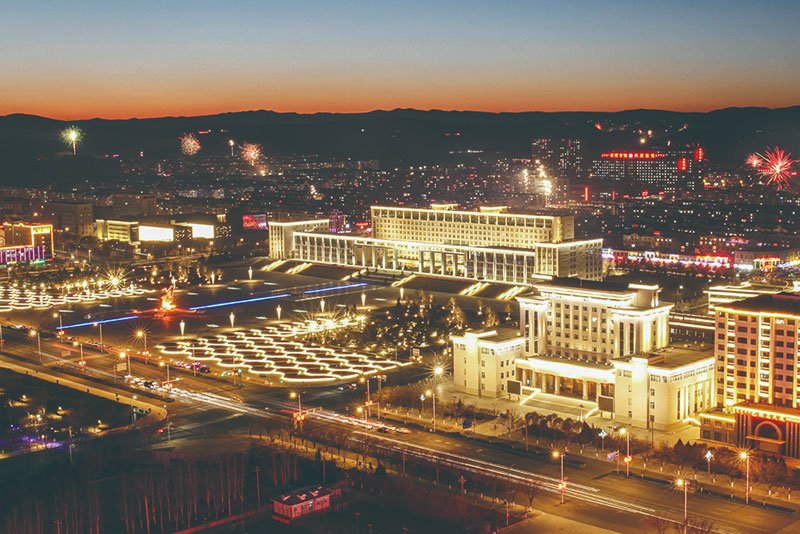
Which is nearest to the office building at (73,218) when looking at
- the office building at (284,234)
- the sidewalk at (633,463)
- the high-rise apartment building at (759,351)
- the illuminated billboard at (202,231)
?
the illuminated billboard at (202,231)

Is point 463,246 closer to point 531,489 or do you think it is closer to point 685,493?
point 531,489

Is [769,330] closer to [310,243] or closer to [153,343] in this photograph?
[153,343]

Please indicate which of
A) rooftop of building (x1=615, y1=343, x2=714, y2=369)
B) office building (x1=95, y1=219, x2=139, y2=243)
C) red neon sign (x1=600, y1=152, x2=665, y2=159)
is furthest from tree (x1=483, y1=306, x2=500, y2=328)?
red neon sign (x1=600, y1=152, x2=665, y2=159)

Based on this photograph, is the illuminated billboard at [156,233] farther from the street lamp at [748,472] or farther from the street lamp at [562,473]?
the street lamp at [748,472]

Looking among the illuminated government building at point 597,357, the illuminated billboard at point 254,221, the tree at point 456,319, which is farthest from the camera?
the illuminated billboard at point 254,221

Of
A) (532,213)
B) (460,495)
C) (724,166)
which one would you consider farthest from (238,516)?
(724,166)

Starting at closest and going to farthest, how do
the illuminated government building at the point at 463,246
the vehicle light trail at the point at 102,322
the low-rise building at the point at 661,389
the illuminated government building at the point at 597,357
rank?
the low-rise building at the point at 661,389
the illuminated government building at the point at 597,357
the vehicle light trail at the point at 102,322
the illuminated government building at the point at 463,246
